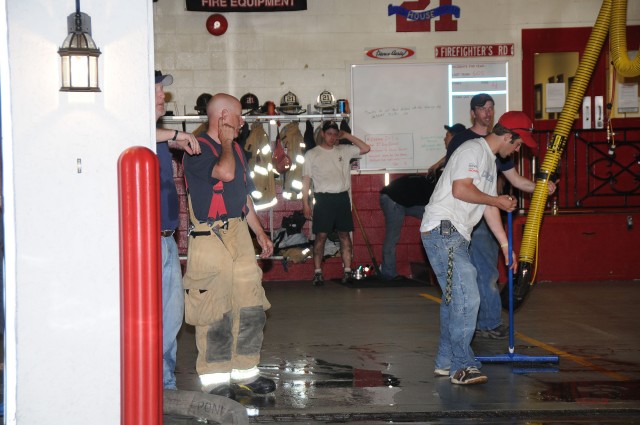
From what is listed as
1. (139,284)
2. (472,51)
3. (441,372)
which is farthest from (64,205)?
(472,51)

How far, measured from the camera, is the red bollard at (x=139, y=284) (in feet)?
11.2

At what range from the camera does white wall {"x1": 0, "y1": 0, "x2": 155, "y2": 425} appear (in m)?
3.83

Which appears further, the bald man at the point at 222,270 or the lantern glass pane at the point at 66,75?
the bald man at the point at 222,270

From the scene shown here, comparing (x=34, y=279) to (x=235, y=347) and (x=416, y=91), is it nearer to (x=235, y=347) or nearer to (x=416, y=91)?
(x=235, y=347)

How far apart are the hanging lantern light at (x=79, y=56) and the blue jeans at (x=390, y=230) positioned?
33.3 ft

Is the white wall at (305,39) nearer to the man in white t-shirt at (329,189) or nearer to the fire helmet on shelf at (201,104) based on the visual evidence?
the fire helmet on shelf at (201,104)

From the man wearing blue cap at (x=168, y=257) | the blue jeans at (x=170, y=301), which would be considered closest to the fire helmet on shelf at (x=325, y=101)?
the man wearing blue cap at (x=168, y=257)

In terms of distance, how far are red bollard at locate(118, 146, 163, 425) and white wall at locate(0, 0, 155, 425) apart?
480 millimetres


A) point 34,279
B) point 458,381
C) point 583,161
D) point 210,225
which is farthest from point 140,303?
point 583,161

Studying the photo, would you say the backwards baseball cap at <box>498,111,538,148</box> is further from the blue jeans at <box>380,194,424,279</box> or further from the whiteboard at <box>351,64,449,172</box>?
the whiteboard at <box>351,64,449,172</box>

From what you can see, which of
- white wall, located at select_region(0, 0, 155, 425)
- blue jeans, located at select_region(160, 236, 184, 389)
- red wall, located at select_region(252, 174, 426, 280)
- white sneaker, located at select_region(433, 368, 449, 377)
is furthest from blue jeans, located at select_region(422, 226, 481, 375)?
red wall, located at select_region(252, 174, 426, 280)

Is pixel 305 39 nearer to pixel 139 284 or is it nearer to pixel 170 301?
pixel 170 301

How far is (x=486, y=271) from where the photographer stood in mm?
8805

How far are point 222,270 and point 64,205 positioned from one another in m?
2.68
